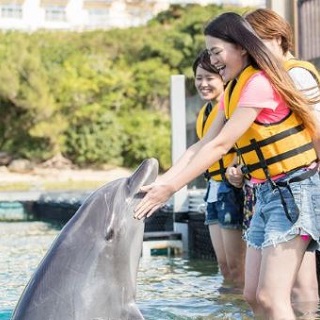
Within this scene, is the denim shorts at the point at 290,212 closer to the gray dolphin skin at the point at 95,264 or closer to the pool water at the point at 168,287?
the gray dolphin skin at the point at 95,264

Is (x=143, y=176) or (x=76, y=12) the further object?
(x=76, y=12)

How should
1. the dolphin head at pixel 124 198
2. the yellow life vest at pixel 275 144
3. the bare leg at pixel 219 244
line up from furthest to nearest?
1. the bare leg at pixel 219 244
2. the yellow life vest at pixel 275 144
3. the dolphin head at pixel 124 198

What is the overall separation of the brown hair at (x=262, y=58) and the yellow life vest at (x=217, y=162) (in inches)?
76.7

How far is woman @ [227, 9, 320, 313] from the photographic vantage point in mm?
4168

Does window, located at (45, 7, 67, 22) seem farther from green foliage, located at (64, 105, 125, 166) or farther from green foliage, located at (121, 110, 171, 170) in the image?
green foliage, located at (64, 105, 125, 166)

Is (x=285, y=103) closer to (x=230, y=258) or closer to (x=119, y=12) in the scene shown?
(x=230, y=258)

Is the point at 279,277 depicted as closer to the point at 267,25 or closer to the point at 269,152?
the point at 269,152

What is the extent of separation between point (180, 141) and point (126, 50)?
31.1m

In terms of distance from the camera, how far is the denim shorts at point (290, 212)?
147 inches

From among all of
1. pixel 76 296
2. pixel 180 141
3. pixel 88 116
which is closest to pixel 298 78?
pixel 76 296

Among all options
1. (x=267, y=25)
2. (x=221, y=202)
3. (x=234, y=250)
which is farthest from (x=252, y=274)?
(x=221, y=202)

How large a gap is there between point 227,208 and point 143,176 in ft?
6.98

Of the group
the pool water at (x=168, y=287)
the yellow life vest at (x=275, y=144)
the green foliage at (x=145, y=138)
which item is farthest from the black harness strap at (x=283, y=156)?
the green foliage at (x=145, y=138)

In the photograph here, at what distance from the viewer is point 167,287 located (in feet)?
22.6
